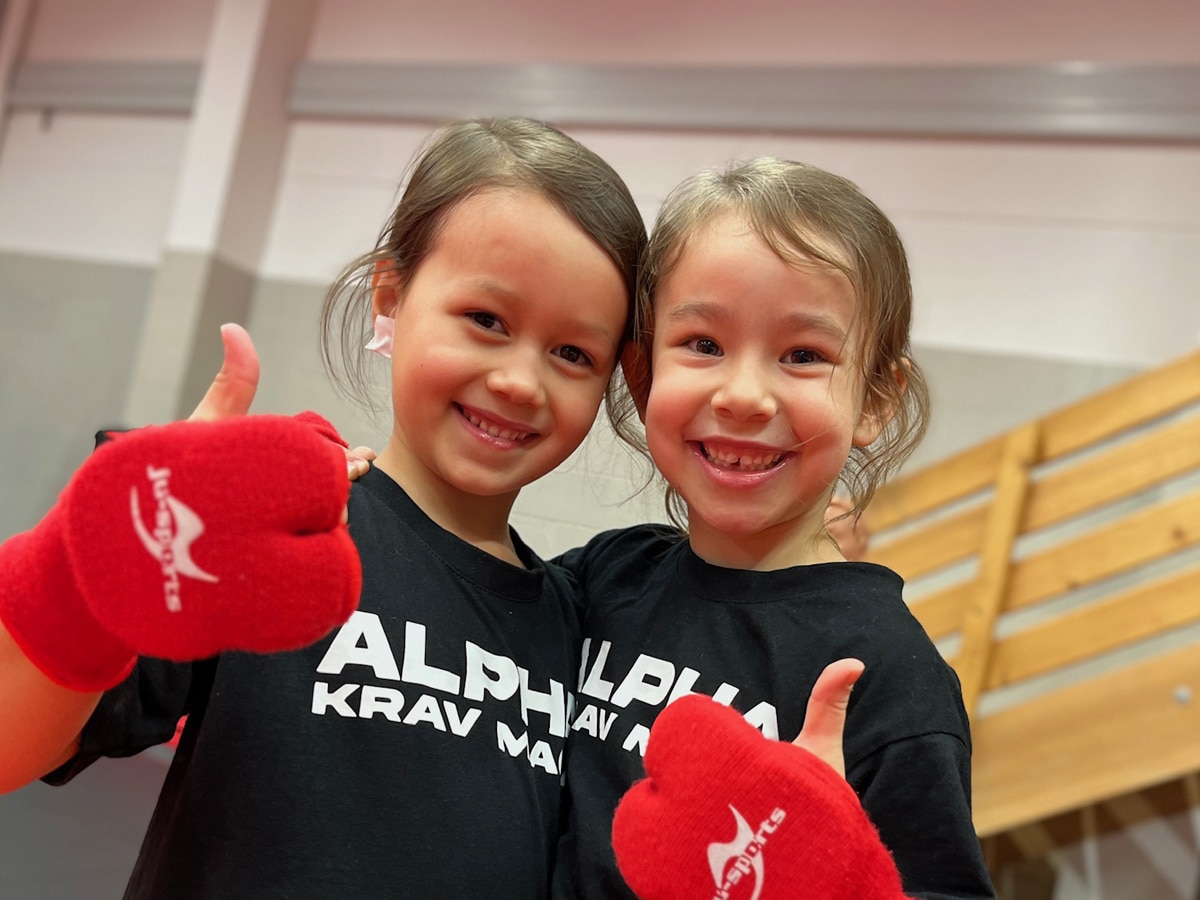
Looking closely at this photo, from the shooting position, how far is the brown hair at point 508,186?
0.84 metres

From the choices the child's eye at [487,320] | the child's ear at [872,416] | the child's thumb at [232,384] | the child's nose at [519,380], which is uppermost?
the child's eye at [487,320]

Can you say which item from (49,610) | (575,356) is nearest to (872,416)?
(575,356)

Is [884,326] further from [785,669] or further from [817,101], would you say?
[817,101]

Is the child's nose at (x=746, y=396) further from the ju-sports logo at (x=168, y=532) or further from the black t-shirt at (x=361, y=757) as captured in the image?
the ju-sports logo at (x=168, y=532)

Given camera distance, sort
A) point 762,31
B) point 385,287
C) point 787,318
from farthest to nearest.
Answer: point 762,31 < point 385,287 < point 787,318

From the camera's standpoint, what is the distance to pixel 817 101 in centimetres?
255

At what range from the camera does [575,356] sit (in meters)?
0.87

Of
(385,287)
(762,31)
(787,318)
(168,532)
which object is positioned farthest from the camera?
(762,31)

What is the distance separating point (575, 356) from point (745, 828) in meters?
0.41

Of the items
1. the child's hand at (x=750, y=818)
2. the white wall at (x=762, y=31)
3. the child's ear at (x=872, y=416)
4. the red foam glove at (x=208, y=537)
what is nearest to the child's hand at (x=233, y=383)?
the red foam glove at (x=208, y=537)

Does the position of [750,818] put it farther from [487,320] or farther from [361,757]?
[487,320]

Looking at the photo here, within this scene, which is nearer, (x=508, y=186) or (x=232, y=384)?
(x=232, y=384)

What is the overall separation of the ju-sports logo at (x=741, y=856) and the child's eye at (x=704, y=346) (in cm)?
36

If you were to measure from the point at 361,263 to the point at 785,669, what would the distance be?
1.66 ft
